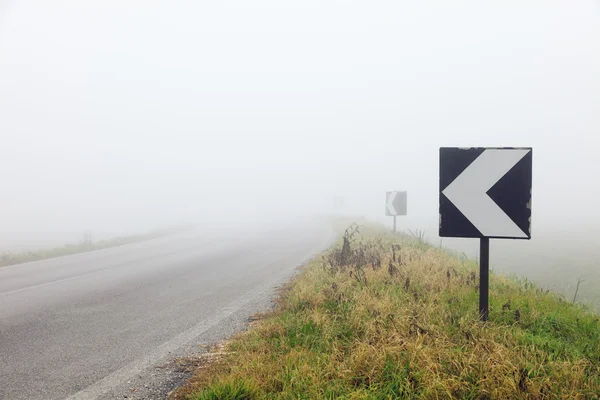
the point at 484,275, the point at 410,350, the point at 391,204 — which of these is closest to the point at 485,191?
the point at 484,275

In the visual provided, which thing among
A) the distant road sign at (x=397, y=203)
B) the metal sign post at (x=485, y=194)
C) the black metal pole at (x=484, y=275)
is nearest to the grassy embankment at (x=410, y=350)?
the black metal pole at (x=484, y=275)

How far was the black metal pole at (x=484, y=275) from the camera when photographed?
3.39 metres

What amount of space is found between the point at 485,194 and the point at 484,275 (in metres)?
0.85

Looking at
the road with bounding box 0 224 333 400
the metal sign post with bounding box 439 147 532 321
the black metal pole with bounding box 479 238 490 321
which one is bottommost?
the road with bounding box 0 224 333 400

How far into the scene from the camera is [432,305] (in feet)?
13.8

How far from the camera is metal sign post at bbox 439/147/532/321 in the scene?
3273 millimetres

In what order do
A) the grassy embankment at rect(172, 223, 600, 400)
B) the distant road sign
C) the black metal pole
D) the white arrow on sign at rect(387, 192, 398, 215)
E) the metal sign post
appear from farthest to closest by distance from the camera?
the white arrow on sign at rect(387, 192, 398, 215), the distant road sign, the black metal pole, the metal sign post, the grassy embankment at rect(172, 223, 600, 400)

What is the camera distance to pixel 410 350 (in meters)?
2.98

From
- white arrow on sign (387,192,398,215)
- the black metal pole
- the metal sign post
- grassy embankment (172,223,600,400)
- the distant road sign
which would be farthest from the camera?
white arrow on sign (387,192,398,215)

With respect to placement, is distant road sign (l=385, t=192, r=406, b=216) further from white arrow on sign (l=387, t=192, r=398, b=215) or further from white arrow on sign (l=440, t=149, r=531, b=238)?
white arrow on sign (l=440, t=149, r=531, b=238)

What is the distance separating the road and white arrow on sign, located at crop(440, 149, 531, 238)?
3.40 m

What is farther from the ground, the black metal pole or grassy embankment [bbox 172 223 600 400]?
the black metal pole

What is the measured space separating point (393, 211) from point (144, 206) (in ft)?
274

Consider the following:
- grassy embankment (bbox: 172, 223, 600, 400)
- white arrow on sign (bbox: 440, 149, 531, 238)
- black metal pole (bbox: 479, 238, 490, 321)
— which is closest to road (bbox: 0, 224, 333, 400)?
grassy embankment (bbox: 172, 223, 600, 400)
